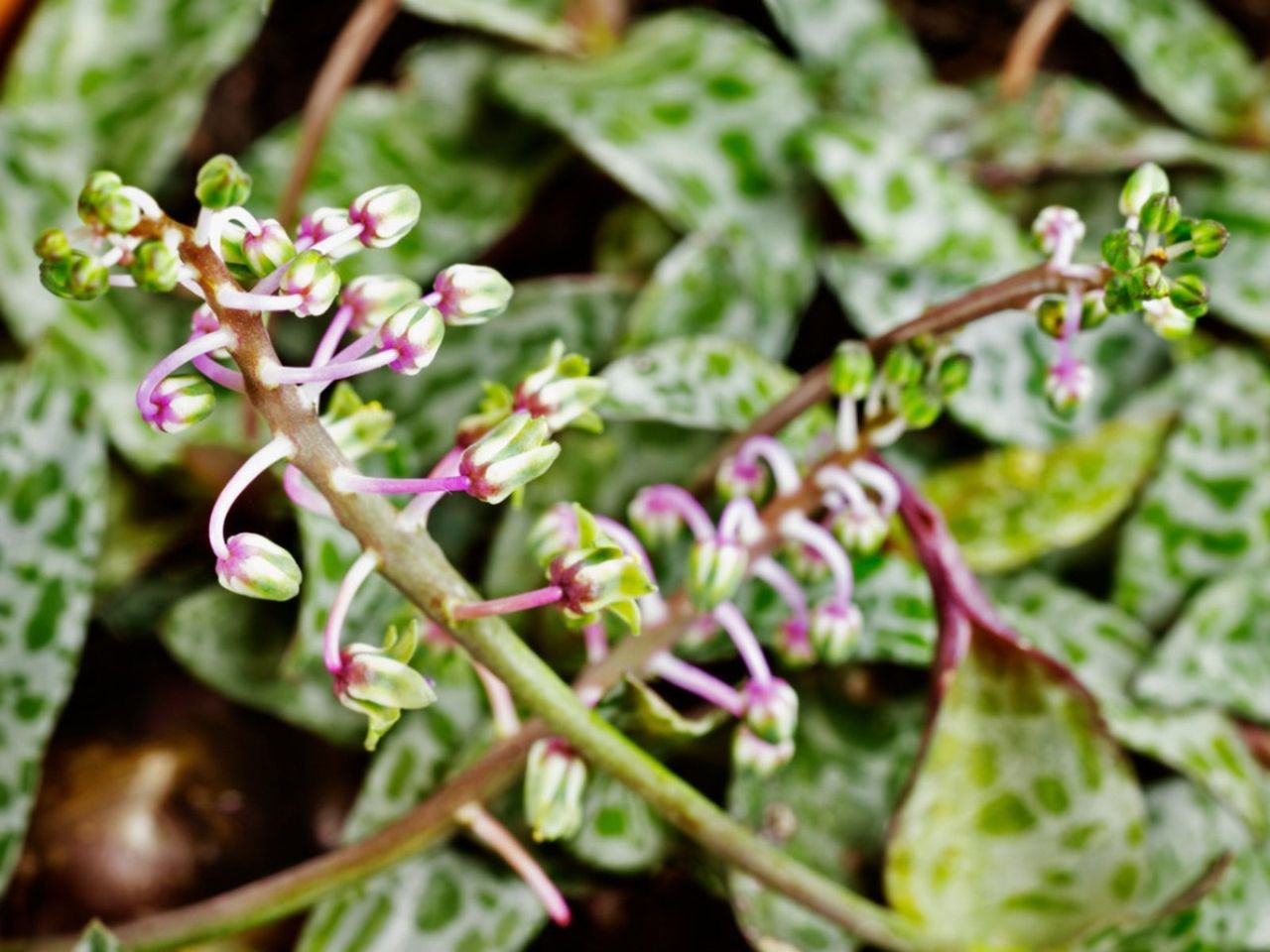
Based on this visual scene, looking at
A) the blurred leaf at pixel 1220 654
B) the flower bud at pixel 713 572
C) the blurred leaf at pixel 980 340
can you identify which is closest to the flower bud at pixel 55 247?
the flower bud at pixel 713 572

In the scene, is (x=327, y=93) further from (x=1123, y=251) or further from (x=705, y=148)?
(x=1123, y=251)

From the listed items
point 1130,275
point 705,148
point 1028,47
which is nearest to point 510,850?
point 1130,275

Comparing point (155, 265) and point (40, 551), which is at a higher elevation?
point (155, 265)

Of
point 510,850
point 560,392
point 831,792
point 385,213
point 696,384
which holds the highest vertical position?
point 385,213

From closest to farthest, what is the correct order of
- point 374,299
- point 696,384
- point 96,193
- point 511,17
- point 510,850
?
point 96,193
point 374,299
point 510,850
point 696,384
point 511,17

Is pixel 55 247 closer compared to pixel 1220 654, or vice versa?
pixel 55 247

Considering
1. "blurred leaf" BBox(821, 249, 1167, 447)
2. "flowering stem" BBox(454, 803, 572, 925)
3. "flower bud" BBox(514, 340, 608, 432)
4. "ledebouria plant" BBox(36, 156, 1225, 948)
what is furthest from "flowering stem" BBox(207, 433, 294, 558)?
"blurred leaf" BBox(821, 249, 1167, 447)

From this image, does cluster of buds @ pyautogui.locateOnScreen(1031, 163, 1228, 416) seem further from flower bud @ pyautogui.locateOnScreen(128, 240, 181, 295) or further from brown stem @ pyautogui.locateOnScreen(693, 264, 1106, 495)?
flower bud @ pyautogui.locateOnScreen(128, 240, 181, 295)

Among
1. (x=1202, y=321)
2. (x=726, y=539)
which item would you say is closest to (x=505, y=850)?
(x=726, y=539)
